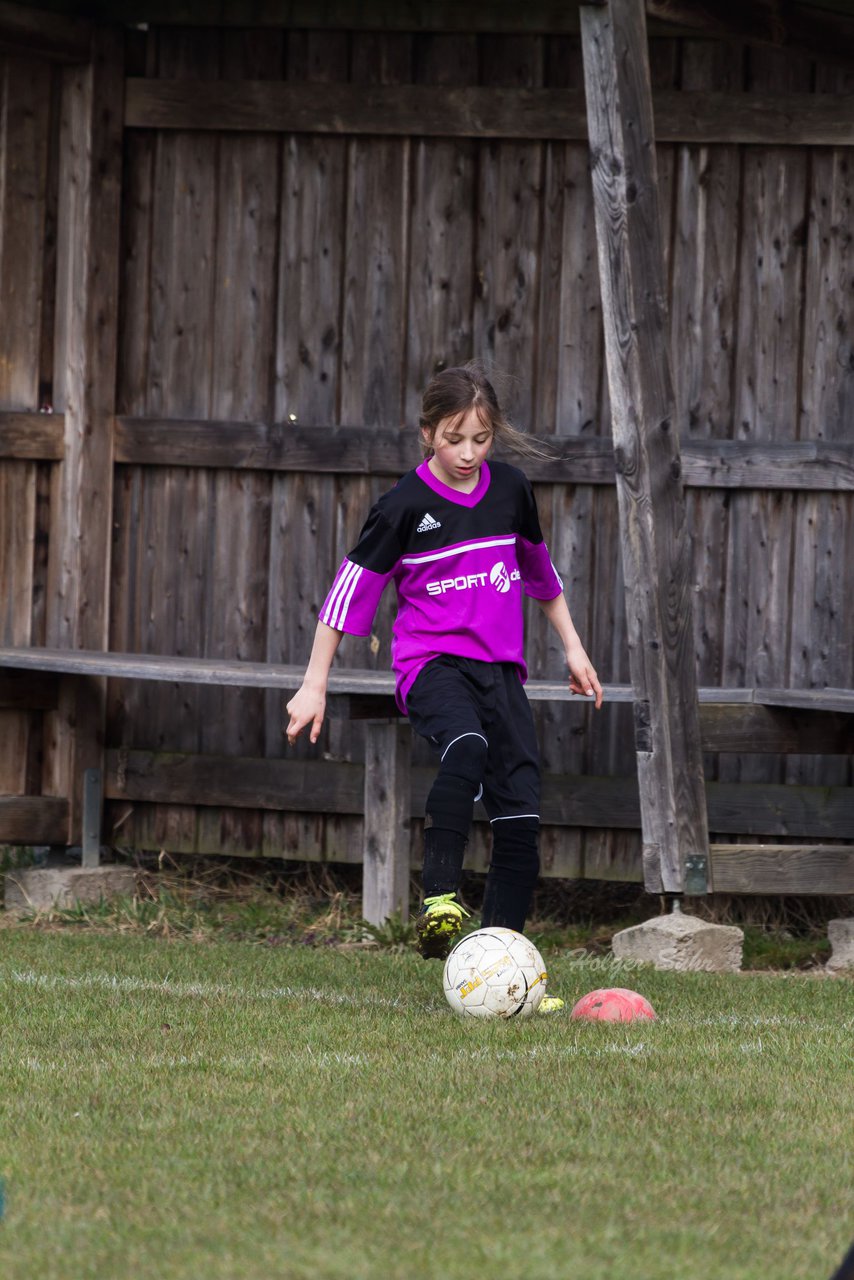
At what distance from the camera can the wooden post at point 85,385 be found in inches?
316

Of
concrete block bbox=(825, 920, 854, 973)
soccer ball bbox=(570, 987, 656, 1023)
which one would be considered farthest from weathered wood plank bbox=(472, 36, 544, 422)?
soccer ball bbox=(570, 987, 656, 1023)

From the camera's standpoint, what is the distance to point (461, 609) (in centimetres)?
537

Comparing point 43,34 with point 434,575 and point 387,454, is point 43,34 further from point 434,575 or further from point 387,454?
point 434,575

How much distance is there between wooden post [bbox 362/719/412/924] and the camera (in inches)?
280

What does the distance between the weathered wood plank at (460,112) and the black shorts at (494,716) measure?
3237 millimetres

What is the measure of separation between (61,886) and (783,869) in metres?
3.18

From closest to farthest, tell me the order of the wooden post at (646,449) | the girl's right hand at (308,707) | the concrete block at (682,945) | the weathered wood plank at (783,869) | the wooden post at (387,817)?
1. the girl's right hand at (308,707)
2. the wooden post at (646,449)
3. the concrete block at (682,945)
4. the weathered wood plank at (783,869)
5. the wooden post at (387,817)

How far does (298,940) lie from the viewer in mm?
7164

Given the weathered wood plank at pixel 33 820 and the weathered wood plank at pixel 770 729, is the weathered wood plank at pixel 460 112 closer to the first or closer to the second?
the weathered wood plank at pixel 770 729

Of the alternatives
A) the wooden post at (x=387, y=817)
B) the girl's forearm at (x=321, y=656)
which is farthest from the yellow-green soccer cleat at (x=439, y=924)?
the wooden post at (x=387, y=817)

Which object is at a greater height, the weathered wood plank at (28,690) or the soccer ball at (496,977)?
the weathered wood plank at (28,690)

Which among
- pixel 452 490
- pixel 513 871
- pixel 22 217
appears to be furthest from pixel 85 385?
pixel 513 871

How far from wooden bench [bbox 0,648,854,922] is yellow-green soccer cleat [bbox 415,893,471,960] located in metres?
1.95

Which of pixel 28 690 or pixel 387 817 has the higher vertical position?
pixel 28 690
